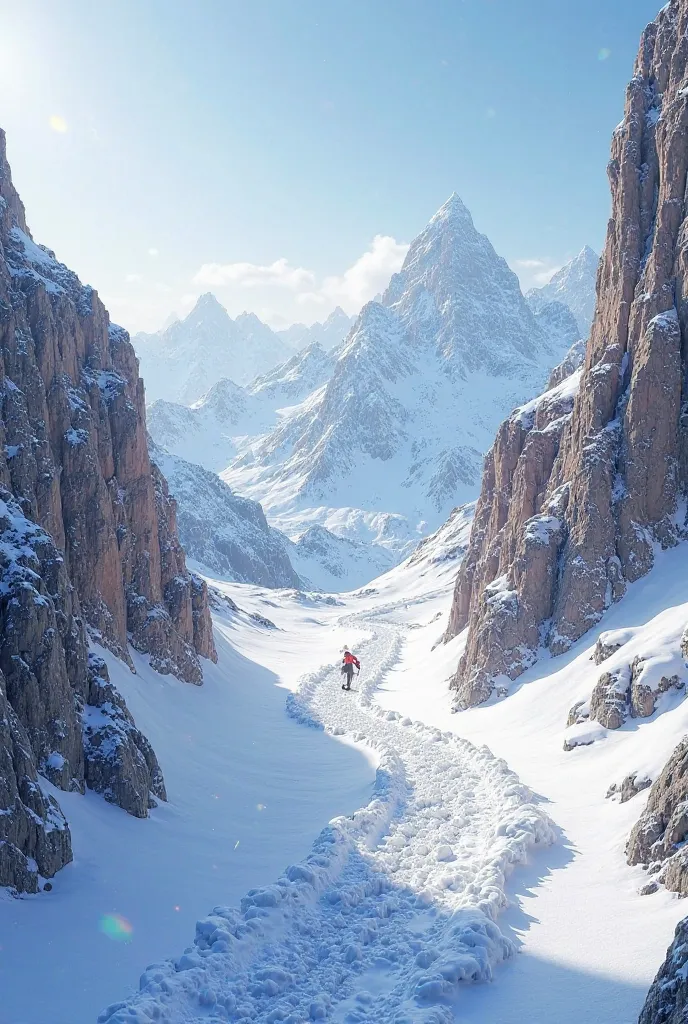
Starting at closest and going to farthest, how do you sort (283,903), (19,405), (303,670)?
(283,903) → (19,405) → (303,670)

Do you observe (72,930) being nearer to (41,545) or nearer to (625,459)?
(41,545)

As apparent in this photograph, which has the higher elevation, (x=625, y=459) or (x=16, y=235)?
(x=16, y=235)

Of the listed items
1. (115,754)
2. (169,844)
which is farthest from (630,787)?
(115,754)

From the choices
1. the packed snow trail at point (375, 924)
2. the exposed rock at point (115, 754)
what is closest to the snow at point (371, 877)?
the packed snow trail at point (375, 924)

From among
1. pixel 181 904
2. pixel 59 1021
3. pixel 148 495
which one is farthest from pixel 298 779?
pixel 148 495

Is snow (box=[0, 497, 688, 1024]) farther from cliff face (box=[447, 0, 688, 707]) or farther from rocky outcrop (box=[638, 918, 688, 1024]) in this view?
cliff face (box=[447, 0, 688, 707])

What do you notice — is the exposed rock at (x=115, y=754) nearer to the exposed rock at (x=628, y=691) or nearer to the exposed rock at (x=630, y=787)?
the exposed rock at (x=630, y=787)
